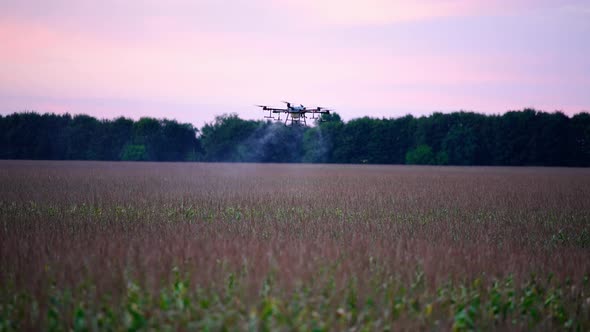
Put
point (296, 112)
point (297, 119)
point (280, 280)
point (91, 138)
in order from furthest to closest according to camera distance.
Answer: point (91, 138)
point (297, 119)
point (296, 112)
point (280, 280)

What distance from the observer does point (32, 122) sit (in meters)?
80.3

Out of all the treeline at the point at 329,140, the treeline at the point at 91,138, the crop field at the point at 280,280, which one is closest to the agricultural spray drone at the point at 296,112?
the crop field at the point at 280,280

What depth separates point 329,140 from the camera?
80312 mm

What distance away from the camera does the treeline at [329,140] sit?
238 feet

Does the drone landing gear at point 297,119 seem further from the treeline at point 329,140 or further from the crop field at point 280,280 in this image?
the treeline at point 329,140

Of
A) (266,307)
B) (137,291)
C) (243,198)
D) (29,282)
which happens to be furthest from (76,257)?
(243,198)

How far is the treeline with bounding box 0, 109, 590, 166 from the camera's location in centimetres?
7244

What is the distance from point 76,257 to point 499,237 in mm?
7972

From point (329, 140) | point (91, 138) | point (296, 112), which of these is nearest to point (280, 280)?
point (296, 112)

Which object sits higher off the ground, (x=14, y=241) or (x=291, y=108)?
(x=291, y=108)

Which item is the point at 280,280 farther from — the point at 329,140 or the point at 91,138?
the point at 91,138

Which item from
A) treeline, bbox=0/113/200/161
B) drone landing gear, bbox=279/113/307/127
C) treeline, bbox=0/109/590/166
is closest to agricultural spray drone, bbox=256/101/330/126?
drone landing gear, bbox=279/113/307/127

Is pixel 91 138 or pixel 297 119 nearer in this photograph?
pixel 297 119

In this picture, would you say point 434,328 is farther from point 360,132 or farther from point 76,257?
point 360,132
